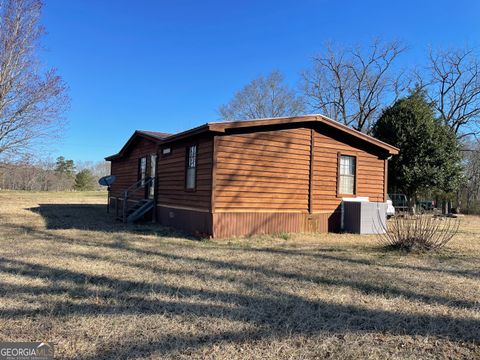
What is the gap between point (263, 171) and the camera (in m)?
10.4

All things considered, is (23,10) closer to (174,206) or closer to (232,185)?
(174,206)

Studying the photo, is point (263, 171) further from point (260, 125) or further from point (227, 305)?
point (227, 305)

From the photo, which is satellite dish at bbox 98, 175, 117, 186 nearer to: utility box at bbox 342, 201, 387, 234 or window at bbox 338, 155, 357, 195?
window at bbox 338, 155, 357, 195

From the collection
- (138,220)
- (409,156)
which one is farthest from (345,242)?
(409,156)

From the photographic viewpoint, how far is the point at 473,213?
80.8 feet

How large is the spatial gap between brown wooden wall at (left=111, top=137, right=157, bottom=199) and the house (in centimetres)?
157

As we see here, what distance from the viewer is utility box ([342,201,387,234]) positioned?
11398mm

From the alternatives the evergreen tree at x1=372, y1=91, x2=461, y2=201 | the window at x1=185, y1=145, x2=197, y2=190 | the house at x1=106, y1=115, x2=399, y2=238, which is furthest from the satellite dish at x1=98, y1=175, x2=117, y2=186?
the evergreen tree at x1=372, y1=91, x2=461, y2=201

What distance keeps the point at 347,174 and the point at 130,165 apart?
9.76 meters

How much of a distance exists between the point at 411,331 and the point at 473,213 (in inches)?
984

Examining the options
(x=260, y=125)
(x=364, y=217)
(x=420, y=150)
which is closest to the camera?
(x=260, y=125)

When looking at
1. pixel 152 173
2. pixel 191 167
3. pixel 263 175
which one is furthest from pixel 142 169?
pixel 263 175

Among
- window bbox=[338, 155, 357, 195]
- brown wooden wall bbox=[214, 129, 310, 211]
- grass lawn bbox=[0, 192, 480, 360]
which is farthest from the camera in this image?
window bbox=[338, 155, 357, 195]

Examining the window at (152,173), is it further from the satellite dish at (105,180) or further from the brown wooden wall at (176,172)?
the satellite dish at (105,180)
